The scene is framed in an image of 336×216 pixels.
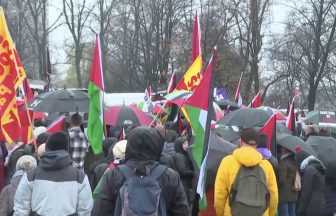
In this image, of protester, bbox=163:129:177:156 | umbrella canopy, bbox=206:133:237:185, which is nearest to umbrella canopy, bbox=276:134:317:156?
umbrella canopy, bbox=206:133:237:185

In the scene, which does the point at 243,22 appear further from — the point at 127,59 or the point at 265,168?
the point at 265,168

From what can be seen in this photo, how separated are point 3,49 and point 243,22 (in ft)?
101

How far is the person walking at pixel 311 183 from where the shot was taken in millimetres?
7539

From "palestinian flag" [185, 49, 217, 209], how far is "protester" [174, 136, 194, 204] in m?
1.24

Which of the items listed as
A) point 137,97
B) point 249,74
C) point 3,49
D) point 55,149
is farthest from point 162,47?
point 55,149

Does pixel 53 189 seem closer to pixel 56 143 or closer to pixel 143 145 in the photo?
pixel 56 143

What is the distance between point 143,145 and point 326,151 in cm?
498

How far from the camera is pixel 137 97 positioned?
25516 mm

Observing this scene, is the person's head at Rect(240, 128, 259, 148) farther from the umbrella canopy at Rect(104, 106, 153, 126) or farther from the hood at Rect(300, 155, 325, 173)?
the umbrella canopy at Rect(104, 106, 153, 126)

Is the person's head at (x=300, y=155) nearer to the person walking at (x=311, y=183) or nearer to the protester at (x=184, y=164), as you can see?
the person walking at (x=311, y=183)

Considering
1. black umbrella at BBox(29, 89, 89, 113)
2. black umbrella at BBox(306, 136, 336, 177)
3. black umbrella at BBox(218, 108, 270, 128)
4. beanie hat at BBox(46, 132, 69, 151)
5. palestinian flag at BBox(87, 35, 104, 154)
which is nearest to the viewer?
beanie hat at BBox(46, 132, 69, 151)

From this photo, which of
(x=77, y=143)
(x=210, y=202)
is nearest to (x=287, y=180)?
(x=210, y=202)

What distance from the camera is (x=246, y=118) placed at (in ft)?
34.7

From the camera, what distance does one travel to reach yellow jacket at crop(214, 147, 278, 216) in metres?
5.79
